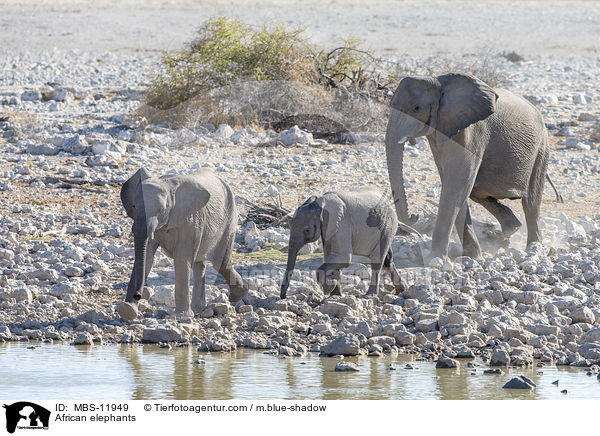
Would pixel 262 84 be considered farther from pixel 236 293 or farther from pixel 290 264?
pixel 290 264

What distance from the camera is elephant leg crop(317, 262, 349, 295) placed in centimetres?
905

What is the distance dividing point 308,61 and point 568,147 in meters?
4.78

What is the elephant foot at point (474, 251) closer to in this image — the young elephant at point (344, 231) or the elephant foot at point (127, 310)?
the young elephant at point (344, 231)

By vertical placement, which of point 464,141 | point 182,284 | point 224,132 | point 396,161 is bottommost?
point 224,132

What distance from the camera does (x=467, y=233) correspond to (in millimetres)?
10828

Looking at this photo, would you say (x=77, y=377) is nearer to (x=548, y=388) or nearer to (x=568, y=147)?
(x=548, y=388)

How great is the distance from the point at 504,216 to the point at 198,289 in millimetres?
4021

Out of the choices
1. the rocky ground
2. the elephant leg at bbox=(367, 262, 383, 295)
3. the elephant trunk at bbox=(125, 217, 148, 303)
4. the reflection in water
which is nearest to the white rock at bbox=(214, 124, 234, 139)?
the rocky ground

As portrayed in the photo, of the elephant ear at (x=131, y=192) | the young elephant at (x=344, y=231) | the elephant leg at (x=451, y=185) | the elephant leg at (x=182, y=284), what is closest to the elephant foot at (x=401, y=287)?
the young elephant at (x=344, y=231)

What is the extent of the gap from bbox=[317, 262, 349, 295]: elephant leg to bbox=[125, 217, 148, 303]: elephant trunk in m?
1.68

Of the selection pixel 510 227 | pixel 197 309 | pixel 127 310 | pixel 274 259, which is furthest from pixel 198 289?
pixel 510 227
